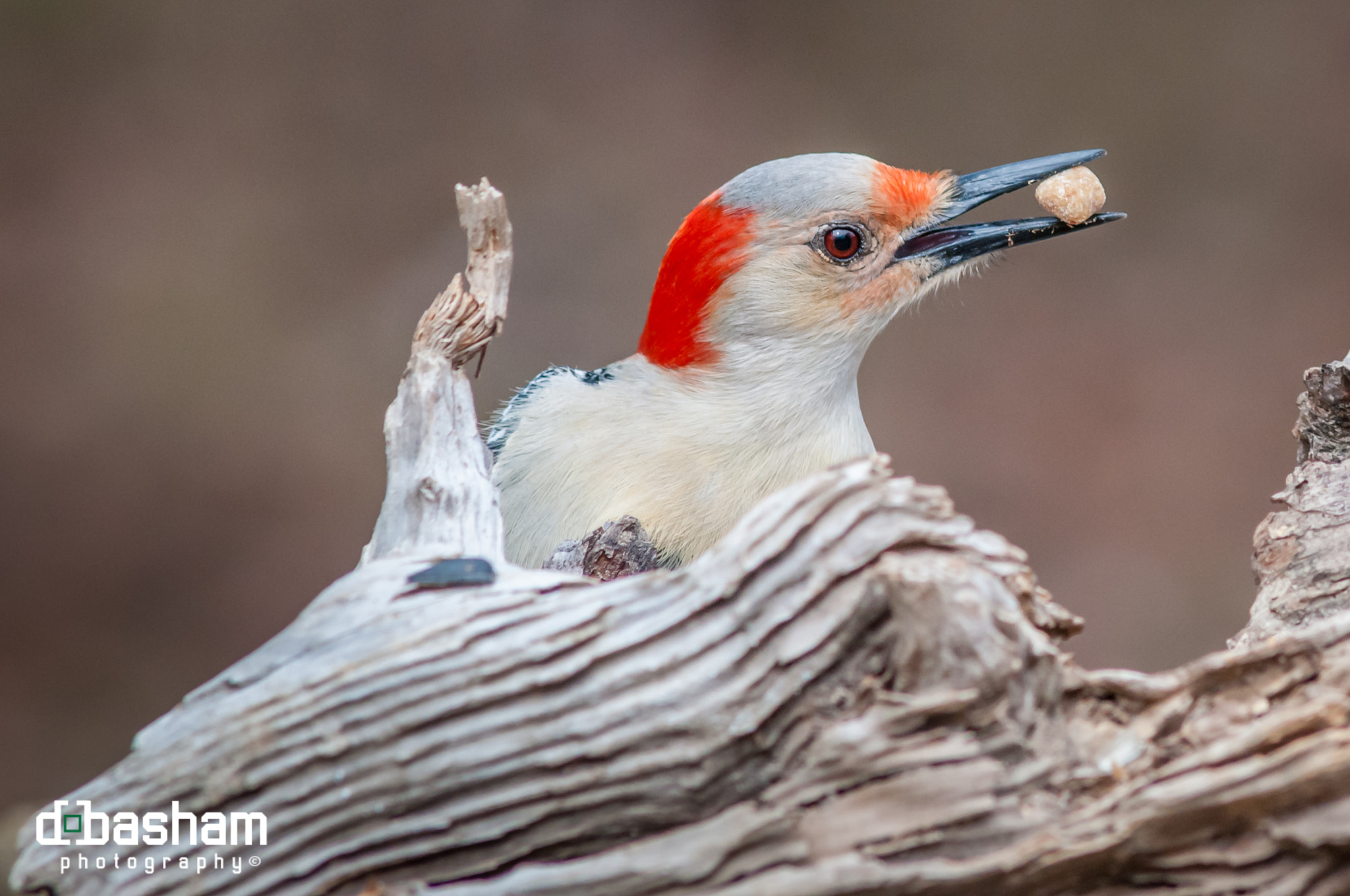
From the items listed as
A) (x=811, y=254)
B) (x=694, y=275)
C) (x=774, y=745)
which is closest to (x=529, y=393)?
(x=694, y=275)

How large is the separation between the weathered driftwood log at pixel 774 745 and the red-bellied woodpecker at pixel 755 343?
95 cm

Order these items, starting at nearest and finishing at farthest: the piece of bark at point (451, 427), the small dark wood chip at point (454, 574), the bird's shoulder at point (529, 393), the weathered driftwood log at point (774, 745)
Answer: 1. the weathered driftwood log at point (774, 745)
2. the small dark wood chip at point (454, 574)
3. the piece of bark at point (451, 427)
4. the bird's shoulder at point (529, 393)

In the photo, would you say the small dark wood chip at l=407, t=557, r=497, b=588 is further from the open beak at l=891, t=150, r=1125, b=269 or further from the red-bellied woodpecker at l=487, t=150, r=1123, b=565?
the open beak at l=891, t=150, r=1125, b=269

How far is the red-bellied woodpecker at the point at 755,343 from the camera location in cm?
236

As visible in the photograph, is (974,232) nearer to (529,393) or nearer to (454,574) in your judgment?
(529,393)

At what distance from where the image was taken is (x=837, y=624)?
4.19ft

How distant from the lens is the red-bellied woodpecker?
2363mm

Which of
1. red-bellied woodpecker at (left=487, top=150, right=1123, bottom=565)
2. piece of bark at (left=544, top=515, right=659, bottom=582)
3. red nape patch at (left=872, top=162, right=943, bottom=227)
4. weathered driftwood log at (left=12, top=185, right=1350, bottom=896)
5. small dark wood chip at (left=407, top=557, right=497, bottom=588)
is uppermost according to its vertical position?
red nape patch at (left=872, top=162, right=943, bottom=227)

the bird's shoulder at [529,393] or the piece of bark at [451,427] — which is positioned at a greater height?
the bird's shoulder at [529,393]

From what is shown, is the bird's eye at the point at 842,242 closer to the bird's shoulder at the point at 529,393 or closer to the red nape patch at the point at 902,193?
the red nape patch at the point at 902,193

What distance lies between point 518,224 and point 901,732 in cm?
415

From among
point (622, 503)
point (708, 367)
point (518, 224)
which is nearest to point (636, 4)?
point (518, 224)

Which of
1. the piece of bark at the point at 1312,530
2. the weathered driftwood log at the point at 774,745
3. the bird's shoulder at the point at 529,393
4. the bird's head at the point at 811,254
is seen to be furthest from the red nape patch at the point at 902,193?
the weathered driftwood log at the point at 774,745

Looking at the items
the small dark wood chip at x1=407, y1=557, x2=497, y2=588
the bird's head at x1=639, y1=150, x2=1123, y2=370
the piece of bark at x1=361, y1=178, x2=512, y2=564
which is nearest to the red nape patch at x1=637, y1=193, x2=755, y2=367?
the bird's head at x1=639, y1=150, x2=1123, y2=370
